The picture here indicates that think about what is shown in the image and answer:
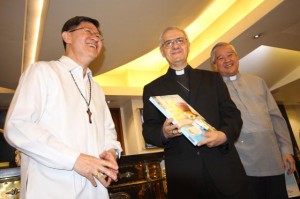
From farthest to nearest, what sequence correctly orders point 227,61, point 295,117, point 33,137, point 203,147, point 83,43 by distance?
point 295,117, point 227,61, point 83,43, point 203,147, point 33,137

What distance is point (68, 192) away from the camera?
109cm

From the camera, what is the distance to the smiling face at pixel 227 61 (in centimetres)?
221

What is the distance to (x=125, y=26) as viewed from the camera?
12.2 ft

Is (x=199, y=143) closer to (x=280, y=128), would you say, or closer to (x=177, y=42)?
(x=177, y=42)

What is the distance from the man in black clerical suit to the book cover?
1.3 inches

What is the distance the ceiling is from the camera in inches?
122

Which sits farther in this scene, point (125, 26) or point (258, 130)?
point (125, 26)

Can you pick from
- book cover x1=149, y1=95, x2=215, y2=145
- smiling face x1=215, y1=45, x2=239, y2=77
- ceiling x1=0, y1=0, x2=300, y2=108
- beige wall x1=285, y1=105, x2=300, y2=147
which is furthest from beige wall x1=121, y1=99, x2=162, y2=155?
beige wall x1=285, y1=105, x2=300, y2=147

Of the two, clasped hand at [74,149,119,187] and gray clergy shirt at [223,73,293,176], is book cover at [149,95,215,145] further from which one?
gray clergy shirt at [223,73,293,176]

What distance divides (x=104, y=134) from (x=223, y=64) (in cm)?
134

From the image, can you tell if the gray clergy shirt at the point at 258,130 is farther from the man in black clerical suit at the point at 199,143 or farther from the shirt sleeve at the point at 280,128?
the man in black clerical suit at the point at 199,143

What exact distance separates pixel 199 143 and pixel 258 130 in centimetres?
102

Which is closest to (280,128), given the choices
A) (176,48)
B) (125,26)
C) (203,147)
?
(203,147)

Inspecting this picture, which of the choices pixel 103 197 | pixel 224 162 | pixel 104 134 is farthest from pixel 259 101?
pixel 103 197
